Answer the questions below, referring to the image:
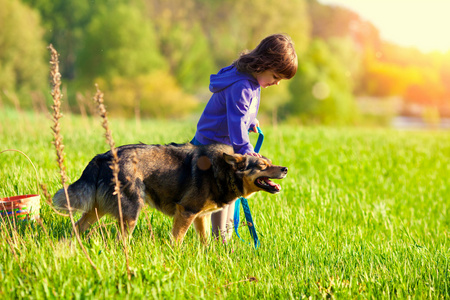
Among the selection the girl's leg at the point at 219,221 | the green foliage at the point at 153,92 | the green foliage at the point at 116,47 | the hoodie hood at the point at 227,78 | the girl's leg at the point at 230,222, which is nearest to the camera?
the hoodie hood at the point at 227,78

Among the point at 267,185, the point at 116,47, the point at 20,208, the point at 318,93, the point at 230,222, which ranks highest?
the point at 116,47

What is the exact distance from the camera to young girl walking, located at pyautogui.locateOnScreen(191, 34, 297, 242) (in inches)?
153

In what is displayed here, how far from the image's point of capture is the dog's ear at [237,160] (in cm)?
370

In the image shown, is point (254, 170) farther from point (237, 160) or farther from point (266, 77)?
point (266, 77)

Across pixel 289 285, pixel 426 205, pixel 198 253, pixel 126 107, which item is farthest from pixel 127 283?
pixel 126 107

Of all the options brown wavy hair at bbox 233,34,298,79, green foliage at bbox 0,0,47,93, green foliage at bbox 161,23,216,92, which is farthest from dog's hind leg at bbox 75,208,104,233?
green foliage at bbox 161,23,216,92

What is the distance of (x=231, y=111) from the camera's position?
12.8ft

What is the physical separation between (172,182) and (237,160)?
69cm

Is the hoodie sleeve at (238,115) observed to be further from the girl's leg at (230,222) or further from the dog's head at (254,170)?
the girl's leg at (230,222)

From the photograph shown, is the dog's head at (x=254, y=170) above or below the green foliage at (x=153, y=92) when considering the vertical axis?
below

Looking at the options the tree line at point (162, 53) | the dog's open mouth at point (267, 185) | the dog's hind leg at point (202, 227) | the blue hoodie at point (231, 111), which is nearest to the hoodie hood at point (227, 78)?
the blue hoodie at point (231, 111)

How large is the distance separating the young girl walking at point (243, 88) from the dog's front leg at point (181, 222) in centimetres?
53

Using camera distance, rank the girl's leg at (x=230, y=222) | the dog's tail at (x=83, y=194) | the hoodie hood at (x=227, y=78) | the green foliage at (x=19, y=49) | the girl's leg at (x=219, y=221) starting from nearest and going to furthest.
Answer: the dog's tail at (x=83, y=194), the hoodie hood at (x=227, y=78), the girl's leg at (x=230, y=222), the girl's leg at (x=219, y=221), the green foliage at (x=19, y=49)

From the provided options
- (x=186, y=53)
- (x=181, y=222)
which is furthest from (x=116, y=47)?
(x=181, y=222)
